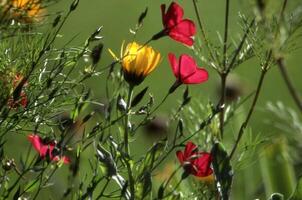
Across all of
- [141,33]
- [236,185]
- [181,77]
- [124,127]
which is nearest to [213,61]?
[181,77]

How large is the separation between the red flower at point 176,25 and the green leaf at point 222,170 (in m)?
0.15

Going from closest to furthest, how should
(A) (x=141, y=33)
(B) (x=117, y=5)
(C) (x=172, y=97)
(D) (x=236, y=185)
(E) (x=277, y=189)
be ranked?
1. (E) (x=277, y=189)
2. (D) (x=236, y=185)
3. (C) (x=172, y=97)
4. (A) (x=141, y=33)
5. (B) (x=117, y=5)

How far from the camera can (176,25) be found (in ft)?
3.67

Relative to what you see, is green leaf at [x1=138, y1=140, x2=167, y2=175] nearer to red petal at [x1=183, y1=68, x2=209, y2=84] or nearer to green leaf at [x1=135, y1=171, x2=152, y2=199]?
green leaf at [x1=135, y1=171, x2=152, y2=199]

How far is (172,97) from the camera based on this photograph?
3.39 meters

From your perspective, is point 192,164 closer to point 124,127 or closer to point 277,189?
point 124,127

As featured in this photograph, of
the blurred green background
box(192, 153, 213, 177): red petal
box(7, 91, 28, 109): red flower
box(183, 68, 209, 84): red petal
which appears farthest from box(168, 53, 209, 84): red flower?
the blurred green background

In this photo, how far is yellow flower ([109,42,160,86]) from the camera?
1.07 metres

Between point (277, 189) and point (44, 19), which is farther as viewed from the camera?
point (277, 189)

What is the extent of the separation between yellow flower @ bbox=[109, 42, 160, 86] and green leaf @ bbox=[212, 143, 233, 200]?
142mm

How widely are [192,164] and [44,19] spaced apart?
0.28 meters

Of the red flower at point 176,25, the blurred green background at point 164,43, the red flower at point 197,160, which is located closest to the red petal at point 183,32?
the red flower at point 176,25

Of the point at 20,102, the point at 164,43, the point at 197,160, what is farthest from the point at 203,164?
the point at 164,43

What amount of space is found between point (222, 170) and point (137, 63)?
20 cm
